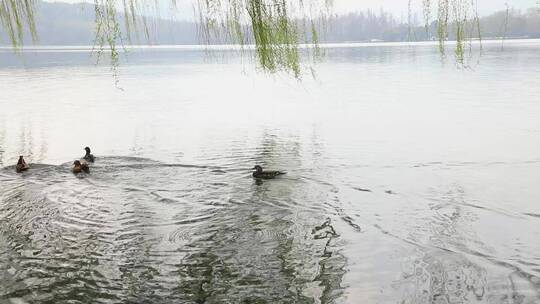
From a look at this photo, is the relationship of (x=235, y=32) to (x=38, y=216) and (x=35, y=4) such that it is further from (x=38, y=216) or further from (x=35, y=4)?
(x=38, y=216)

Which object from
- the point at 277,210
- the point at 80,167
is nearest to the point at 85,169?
the point at 80,167

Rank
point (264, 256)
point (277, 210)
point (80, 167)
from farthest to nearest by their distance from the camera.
Result: point (80, 167)
point (277, 210)
point (264, 256)

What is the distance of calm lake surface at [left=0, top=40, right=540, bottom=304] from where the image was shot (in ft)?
21.4

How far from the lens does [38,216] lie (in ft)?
30.0

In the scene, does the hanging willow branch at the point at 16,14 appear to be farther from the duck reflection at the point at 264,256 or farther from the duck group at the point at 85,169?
the duck group at the point at 85,169

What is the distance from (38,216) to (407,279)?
21.1ft

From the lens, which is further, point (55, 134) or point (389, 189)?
point (55, 134)

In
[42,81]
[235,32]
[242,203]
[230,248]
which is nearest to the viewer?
[235,32]

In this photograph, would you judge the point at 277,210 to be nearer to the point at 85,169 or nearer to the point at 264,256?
the point at 264,256

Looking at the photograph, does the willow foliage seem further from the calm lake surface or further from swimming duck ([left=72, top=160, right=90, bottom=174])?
swimming duck ([left=72, top=160, right=90, bottom=174])

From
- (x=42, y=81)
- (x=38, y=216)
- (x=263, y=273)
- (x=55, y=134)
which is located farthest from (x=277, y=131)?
(x=42, y=81)

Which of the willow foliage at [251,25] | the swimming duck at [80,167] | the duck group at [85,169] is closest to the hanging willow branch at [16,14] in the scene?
the willow foliage at [251,25]

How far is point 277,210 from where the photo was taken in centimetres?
962

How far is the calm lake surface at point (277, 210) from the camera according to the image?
21.4ft
